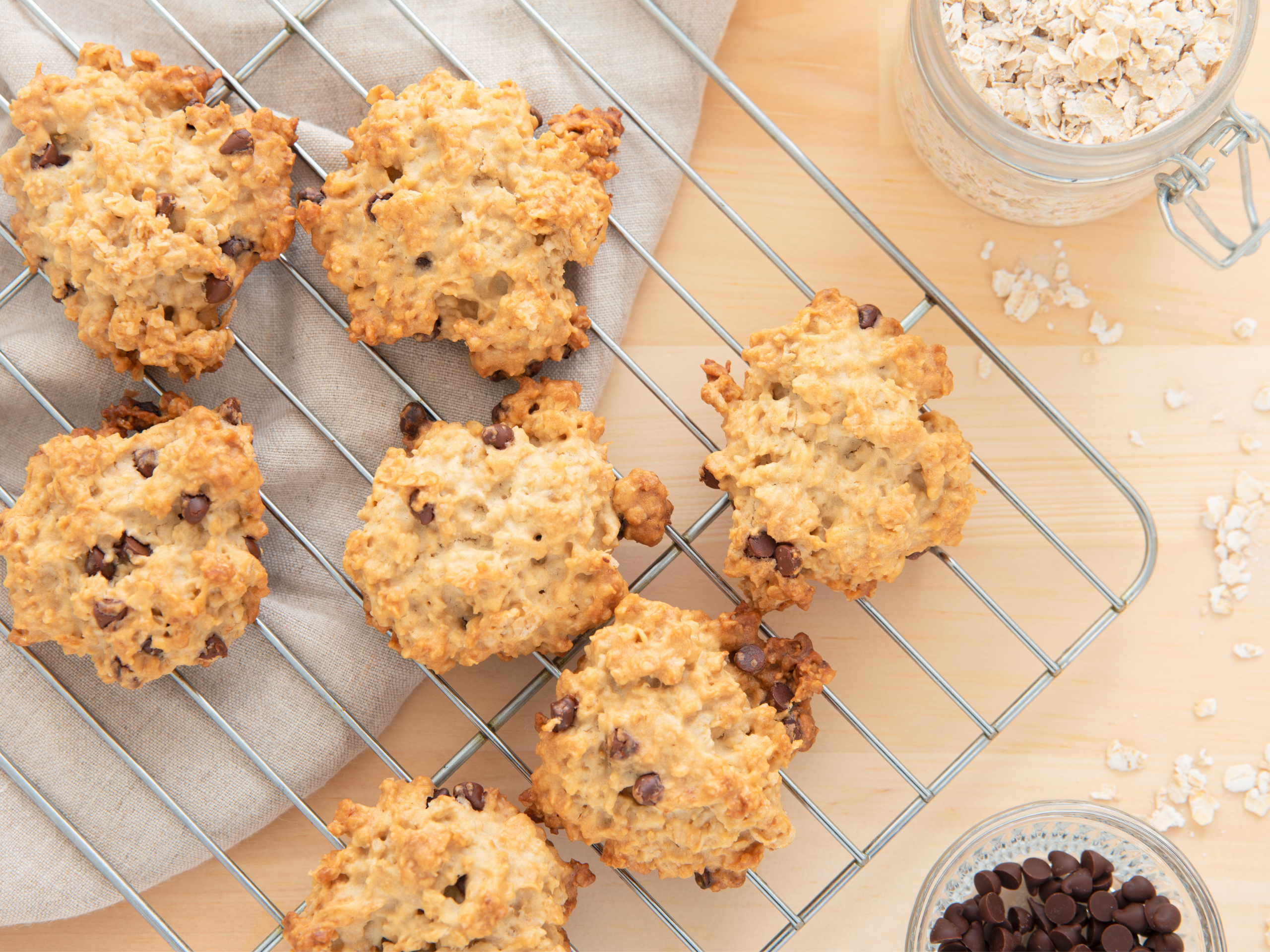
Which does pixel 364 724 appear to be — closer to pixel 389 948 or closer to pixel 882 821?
pixel 389 948

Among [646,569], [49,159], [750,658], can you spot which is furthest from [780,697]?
[49,159]

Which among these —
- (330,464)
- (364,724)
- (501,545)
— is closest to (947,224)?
(501,545)

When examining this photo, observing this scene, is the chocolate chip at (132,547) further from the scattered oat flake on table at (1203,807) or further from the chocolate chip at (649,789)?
the scattered oat flake on table at (1203,807)

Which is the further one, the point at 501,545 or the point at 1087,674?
the point at 1087,674

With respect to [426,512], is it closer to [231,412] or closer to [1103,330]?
[231,412]

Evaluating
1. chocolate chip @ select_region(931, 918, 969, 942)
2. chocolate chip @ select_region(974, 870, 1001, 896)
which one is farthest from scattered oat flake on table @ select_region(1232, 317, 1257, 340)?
chocolate chip @ select_region(931, 918, 969, 942)

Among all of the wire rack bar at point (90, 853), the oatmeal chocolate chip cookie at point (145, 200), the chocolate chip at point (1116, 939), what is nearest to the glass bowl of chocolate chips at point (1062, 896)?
the chocolate chip at point (1116, 939)
